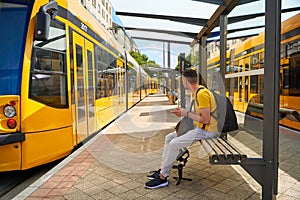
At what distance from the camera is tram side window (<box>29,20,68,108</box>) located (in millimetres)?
4266

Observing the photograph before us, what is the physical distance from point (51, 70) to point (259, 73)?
7.52 meters

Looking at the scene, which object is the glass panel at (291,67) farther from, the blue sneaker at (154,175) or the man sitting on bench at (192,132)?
the blue sneaker at (154,175)

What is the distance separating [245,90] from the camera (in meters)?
11.6

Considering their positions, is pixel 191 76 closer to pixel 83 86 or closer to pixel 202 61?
pixel 83 86

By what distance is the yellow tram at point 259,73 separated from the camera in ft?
25.0

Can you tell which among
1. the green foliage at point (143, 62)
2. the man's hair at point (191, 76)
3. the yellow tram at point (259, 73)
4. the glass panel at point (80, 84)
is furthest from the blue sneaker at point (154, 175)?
the green foliage at point (143, 62)

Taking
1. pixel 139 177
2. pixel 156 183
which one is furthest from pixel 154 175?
pixel 139 177

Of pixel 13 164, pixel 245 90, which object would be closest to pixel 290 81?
pixel 245 90

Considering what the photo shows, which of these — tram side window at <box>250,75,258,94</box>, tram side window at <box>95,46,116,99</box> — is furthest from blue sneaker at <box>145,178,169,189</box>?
tram side window at <box>250,75,258,94</box>

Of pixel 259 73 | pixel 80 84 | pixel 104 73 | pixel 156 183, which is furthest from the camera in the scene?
pixel 259 73

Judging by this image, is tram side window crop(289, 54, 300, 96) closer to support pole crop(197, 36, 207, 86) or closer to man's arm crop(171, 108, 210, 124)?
support pole crop(197, 36, 207, 86)

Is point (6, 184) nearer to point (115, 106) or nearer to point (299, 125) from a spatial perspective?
point (115, 106)

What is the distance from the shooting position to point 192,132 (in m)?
3.73

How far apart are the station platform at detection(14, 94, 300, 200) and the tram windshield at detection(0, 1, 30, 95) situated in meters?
1.50
